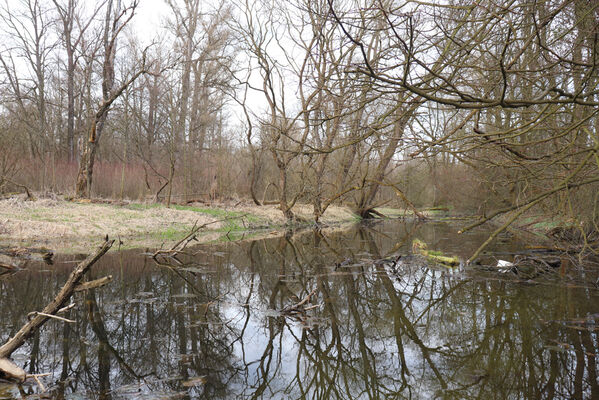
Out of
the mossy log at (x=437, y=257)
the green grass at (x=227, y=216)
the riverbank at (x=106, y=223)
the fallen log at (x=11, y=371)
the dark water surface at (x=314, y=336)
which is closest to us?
the fallen log at (x=11, y=371)

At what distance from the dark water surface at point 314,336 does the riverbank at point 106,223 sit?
345 cm

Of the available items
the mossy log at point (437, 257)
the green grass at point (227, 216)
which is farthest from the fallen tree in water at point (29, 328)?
the green grass at point (227, 216)

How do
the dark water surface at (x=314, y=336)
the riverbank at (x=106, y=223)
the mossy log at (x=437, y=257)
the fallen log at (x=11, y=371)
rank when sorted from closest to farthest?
the fallen log at (x=11, y=371), the dark water surface at (x=314, y=336), the mossy log at (x=437, y=257), the riverbank at (x=106, y=223)

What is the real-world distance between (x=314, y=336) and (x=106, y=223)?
9.39 metres

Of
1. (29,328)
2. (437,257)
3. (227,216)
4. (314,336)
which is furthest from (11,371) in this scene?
(227,216)

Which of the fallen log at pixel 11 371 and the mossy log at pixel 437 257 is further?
the mossy log at pixel 437 257

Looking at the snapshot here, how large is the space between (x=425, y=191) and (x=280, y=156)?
1524cm

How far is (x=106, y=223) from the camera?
11586 millimetres

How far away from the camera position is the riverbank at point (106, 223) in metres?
9.74

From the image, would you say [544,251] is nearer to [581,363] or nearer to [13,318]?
[581,363]

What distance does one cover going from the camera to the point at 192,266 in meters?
7.26

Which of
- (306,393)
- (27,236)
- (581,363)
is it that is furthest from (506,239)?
(27,236)

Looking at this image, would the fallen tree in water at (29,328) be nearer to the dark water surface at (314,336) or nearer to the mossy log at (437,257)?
the dark water surface at (314,336)

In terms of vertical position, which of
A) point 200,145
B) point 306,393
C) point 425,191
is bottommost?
point 306,393
